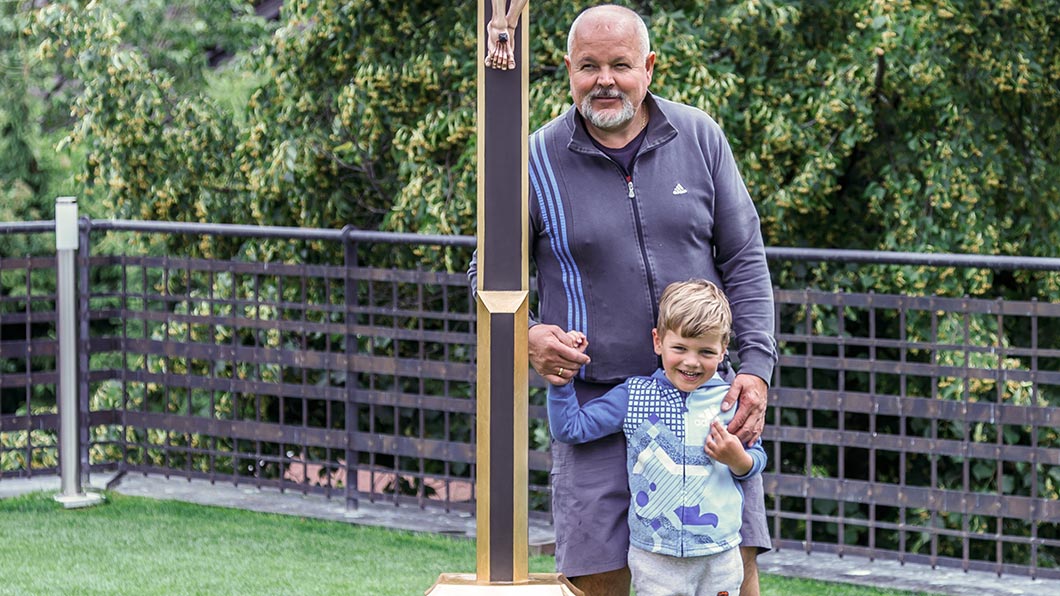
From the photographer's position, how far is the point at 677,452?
10.9 ft

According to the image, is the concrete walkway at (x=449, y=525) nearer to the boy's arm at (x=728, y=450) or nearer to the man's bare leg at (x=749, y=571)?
the man's bare leg at (x=749, y=571)

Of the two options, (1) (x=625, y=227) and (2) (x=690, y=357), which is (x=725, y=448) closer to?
(2) (x=690, y=357)

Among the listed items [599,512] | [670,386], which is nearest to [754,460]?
[670,386]

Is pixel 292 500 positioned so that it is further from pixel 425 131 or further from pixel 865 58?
pixel 865 58

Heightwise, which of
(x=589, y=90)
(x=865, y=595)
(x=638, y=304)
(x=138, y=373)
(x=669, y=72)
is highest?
(x=669, y=72)

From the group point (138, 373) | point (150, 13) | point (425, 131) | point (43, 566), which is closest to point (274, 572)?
point (43, 566)

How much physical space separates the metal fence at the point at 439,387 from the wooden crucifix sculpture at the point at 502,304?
3245mm

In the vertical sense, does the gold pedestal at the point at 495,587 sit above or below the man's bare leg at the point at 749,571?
above

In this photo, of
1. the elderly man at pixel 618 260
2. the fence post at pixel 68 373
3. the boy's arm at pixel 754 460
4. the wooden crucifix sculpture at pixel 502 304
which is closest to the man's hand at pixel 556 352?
the elderly man at pixel 618 260

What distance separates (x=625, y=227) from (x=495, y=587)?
96cm

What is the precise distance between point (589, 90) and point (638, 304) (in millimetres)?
488

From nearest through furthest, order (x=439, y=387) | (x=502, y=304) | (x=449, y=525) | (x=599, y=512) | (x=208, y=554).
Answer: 1. (x=502, y=304)
2. (x=599, y=512)
3. (x=208, y=554)
4. (x=449, y=525)
5. (x=439, y=387)

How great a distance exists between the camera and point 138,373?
728 centimetres

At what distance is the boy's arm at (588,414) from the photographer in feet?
Answer: 11.0
